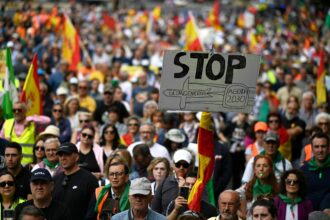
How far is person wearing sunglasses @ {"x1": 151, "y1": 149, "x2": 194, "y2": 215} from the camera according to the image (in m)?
10.8

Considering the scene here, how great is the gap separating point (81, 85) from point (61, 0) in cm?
4250

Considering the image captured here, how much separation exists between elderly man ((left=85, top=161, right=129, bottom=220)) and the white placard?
1006mm

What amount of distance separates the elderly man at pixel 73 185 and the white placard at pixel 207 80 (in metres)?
1.53

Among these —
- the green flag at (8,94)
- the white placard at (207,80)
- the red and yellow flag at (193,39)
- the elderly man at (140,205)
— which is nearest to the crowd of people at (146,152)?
the elderly man at (140,205)

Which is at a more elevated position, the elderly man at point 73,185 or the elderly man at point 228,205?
the elderly man at point 73,185

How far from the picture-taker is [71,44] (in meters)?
23.7

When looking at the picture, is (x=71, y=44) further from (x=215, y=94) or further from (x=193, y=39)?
(x=215, y=94)

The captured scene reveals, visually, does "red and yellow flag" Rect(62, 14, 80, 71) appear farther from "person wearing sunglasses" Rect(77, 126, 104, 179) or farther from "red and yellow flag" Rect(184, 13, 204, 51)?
"person wearing sunglasses" Rect(77, 126, 104, 179)

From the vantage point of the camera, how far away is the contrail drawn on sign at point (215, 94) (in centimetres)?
995

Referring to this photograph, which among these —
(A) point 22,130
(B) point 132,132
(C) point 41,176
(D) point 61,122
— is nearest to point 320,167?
(C) point 41,176

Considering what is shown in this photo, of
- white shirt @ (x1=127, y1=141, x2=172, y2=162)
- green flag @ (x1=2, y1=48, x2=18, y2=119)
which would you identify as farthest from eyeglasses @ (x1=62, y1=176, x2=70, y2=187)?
green flag @ (x1=2, y1=48, x2=18, y2=119)

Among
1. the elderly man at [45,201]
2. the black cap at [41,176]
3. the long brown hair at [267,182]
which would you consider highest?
the long brown hair at [267,182]

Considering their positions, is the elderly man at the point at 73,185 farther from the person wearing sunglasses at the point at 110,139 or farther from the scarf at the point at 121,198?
the person wearing sunglasses at the point at 110,139

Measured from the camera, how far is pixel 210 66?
1001 cm
